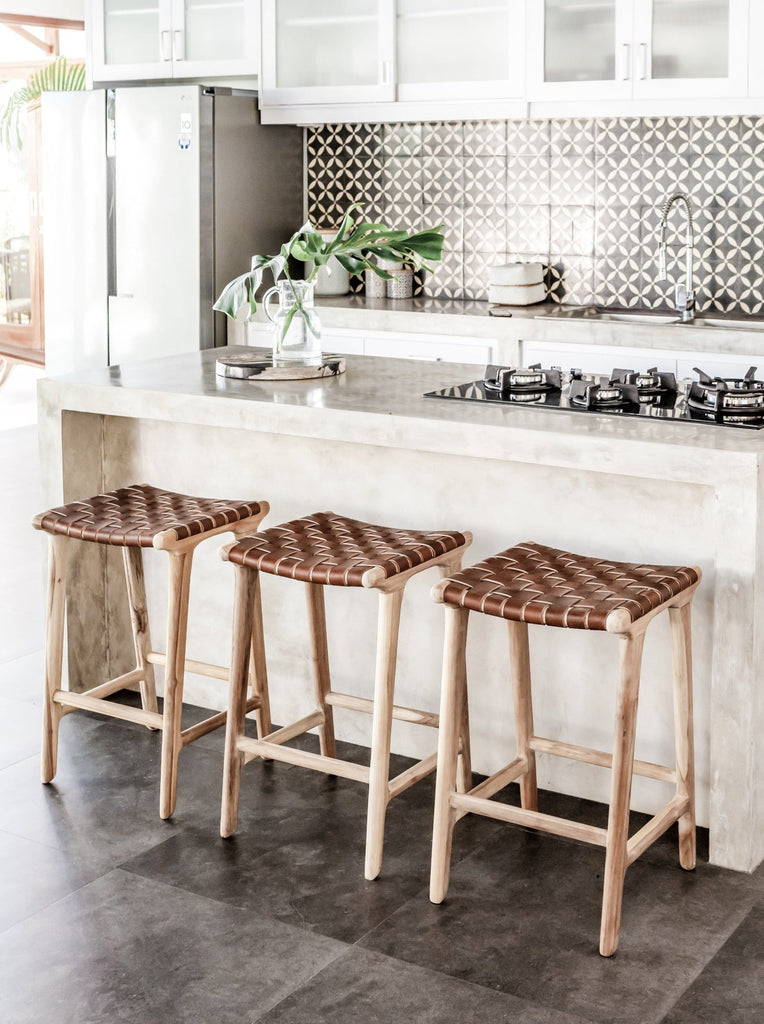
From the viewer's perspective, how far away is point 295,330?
351cm

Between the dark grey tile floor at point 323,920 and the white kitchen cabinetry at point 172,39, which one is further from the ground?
the white kitchen cabinetry at point 172,39

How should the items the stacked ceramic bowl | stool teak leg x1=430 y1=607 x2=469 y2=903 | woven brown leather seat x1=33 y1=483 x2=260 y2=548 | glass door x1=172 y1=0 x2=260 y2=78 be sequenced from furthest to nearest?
1. glass door x1=172 y1=0 x2=260 y2=78
2. the stacked ceramic bowl
3. woven brown leather seat x1=33 y1=483 x2=260 y2=548
4. stool teak leg x1=430 y1=607 x2=469 y2=903

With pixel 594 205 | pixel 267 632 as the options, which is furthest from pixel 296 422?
pixel 594 205

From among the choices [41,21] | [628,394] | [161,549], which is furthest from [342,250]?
[41,21]

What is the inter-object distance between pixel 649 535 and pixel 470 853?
82cm

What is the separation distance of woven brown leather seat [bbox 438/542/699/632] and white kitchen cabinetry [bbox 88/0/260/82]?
3.78 meters

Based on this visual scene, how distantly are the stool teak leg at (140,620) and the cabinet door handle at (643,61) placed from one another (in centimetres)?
277

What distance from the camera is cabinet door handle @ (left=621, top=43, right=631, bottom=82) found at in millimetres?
4852

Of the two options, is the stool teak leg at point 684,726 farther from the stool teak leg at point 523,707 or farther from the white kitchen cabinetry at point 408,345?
the white kitchen cabinetry at point 408,345

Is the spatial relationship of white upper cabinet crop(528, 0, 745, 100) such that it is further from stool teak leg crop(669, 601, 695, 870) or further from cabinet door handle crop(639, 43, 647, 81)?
stool teak leg crop(669, 601, 695, 870)

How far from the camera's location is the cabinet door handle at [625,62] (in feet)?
15.9

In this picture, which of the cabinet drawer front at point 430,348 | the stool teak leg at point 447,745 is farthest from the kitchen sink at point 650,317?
→ the stool teak leg at point 447,745

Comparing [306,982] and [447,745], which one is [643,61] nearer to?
[447,745]

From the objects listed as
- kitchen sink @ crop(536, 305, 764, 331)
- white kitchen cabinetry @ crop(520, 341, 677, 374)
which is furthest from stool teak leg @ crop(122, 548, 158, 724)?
kitchen sink @ crop(536, 305, 764, 331)
